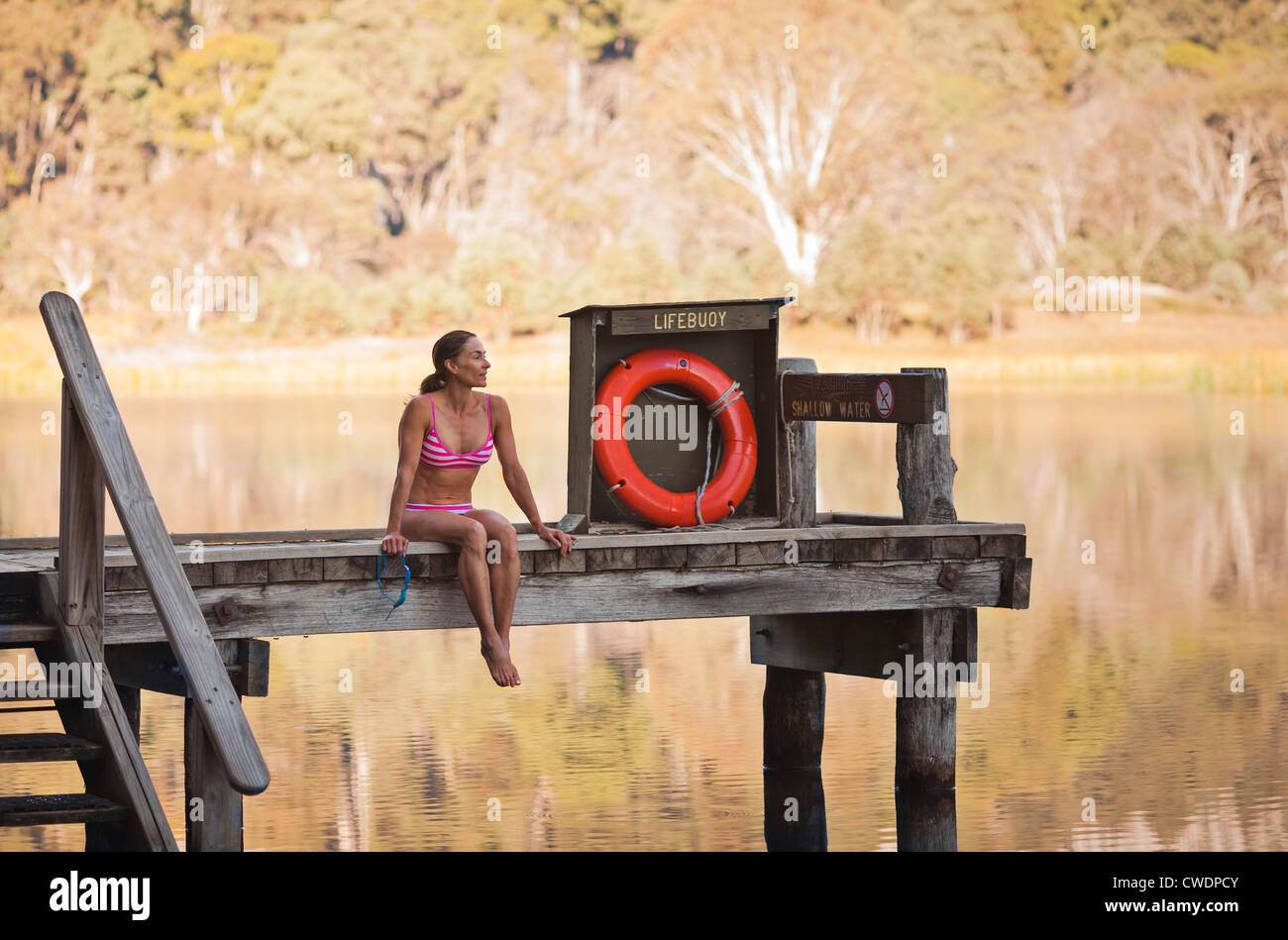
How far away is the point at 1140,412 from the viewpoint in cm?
2927

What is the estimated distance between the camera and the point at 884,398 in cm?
666

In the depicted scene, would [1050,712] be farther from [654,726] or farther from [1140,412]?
[1140,412]

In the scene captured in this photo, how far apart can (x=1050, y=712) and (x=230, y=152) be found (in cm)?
4322

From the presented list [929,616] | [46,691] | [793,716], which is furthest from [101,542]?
[793,716]

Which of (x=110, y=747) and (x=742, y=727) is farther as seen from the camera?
(x=742, y=727)

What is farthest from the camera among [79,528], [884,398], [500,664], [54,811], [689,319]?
[689,319]

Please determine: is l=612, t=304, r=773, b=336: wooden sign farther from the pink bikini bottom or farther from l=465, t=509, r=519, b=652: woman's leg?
l=465, t=509, r=519, b=652: woman's leg

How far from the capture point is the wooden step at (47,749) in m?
4.84

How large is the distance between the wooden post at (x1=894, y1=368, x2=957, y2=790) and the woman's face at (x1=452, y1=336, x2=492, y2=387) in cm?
143

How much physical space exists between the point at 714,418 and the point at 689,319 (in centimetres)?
34

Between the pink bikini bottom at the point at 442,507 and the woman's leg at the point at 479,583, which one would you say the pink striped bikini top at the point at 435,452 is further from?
the woman's leg at the point at 479,583

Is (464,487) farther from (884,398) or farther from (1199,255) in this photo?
(1199,255)

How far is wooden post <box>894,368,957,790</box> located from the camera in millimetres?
6734
